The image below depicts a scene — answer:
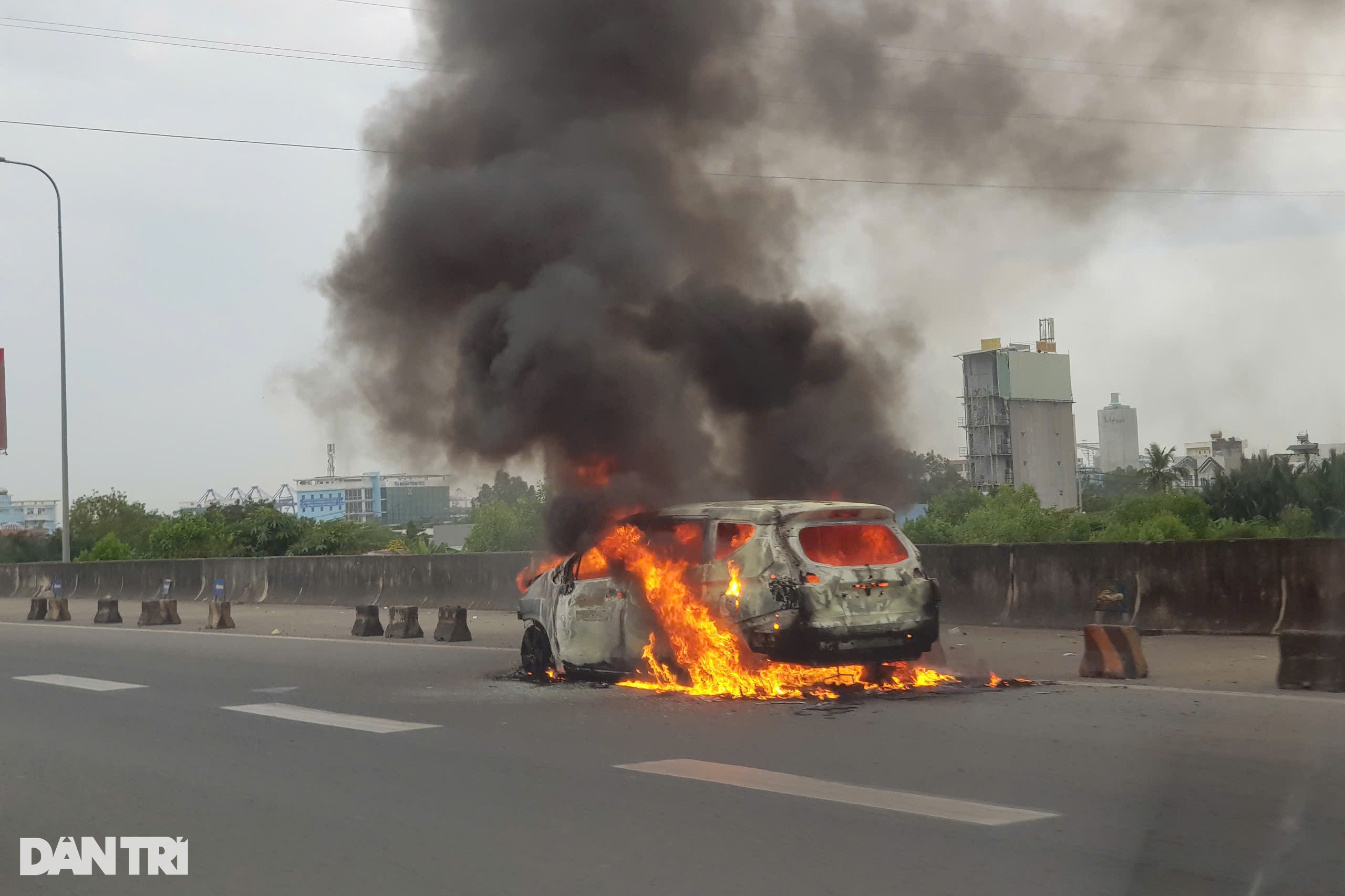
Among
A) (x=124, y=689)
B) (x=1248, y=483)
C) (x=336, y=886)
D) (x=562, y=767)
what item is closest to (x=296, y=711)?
(x=124, y=689)

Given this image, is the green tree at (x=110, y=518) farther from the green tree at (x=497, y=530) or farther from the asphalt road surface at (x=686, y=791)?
the asphalt road surface at (x=686, y=791)

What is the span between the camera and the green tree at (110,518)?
94.9 meters

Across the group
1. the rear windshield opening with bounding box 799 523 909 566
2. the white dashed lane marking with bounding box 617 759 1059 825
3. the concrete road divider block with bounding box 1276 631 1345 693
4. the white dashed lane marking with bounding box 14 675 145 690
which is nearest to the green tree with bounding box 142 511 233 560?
the white dashed lane marking with bounding box 14 675 145 690

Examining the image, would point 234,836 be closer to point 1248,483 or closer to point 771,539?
point 771,539

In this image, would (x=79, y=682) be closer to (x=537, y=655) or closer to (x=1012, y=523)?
(x=537, y=655)

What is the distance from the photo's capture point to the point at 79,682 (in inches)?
514

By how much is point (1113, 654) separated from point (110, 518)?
97.5 meters

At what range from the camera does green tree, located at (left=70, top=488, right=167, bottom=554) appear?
311 feet

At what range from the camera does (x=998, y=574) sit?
16.0 meters

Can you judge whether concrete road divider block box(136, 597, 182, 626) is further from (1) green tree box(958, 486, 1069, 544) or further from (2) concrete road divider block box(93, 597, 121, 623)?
(1) green tree box(958, 486, 1069, 544)

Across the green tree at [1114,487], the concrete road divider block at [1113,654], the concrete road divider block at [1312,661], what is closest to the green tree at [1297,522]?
the concrete road divider block at [1113,654]

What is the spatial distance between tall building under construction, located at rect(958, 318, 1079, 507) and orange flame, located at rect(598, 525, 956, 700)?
105 m

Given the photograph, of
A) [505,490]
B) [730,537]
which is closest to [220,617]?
[505,490]

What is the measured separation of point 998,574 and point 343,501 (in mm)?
172879
